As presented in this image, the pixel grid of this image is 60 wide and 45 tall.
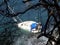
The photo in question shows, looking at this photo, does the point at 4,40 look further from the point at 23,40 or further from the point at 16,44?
the point at 23,40

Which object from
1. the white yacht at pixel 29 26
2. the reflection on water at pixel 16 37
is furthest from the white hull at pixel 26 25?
the reflection on water at pixel 16 37

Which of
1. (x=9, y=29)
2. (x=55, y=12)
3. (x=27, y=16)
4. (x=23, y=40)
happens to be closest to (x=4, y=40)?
(x=9, y=29)

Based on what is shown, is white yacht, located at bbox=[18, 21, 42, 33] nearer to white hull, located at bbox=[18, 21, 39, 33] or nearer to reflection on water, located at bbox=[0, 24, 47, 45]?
white hull, located at bbox=[18, 21, 39, 33]

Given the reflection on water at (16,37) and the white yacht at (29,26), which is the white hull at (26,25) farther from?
the reflection on water at (16,37)

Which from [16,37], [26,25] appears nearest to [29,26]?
[26,25]

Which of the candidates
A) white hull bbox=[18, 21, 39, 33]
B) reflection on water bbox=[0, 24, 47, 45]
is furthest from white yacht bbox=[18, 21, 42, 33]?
reflection on water bbox=[0, 24, 47, 45]

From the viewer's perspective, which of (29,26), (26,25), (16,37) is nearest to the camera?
(16,37)

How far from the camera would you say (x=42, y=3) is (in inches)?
59.4

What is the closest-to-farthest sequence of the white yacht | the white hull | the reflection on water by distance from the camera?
the reflection on water → the white yacht → the white hull

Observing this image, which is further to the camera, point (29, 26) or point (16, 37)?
point (29, 26)

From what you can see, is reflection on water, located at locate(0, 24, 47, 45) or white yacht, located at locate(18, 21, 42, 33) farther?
white yacht, located at locate(18, 21, 42, 33)

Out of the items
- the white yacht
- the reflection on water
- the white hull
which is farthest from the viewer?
the white hull

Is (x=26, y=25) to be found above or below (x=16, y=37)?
below

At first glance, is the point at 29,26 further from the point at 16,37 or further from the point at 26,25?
the point at 16,37
